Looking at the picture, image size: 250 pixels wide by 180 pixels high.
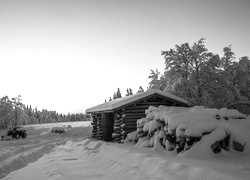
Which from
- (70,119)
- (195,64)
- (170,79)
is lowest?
(70,119)

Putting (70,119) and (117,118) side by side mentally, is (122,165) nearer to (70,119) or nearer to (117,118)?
(117,118)

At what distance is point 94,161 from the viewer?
8172 mm

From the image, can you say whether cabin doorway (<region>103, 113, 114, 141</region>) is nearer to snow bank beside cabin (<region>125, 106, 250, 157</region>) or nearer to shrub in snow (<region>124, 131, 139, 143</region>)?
shrub in snow (<region>124, 131, 139, 143</region>)

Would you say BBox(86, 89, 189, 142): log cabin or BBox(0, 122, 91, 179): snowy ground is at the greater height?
BBox(86, 89, 189, 142): log cabin

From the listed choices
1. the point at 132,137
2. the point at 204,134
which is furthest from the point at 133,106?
the point at 204,134

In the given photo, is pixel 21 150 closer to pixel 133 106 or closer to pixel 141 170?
pixel 133 106

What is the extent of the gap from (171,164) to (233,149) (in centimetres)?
345

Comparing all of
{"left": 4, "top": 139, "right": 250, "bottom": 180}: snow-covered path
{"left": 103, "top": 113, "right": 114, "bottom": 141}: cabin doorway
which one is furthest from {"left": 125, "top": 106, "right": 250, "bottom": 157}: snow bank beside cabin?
{"left": 103, "top": 113, "right": 114, "bottom": 141}: cabin doorway

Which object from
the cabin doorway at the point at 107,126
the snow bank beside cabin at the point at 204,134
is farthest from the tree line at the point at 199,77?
the snow bank beside cabin at the point at 204,134

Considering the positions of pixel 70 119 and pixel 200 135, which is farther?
pixel 70 119

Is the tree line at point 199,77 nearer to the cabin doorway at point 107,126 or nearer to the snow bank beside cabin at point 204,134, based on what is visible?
the cabin doorway at point 107,126

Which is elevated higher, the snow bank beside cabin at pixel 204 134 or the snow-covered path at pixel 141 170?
the snow bank beside cabin at pixel 204 134

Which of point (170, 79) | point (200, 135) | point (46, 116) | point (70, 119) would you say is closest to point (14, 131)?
point (170, 79)

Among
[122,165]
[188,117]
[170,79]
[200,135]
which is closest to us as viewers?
[122,165]
